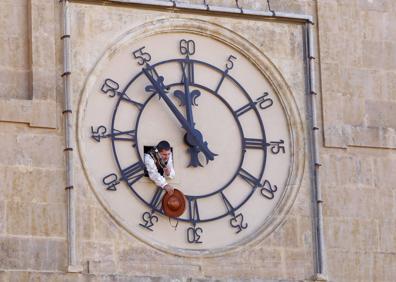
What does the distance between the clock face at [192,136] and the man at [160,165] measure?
0.09m

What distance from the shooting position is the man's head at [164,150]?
21500mm

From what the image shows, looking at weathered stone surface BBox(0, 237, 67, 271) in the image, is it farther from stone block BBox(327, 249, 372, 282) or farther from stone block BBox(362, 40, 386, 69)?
stone block BBox(362, 40, 386, 69)

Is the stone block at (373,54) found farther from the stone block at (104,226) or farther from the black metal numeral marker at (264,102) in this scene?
the stone block at (104,226)

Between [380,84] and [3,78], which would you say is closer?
[3,78]

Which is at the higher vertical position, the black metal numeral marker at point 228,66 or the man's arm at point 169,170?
the black metal numeral marker at point 228,66

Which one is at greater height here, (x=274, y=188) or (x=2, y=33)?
(x=2, y=33)

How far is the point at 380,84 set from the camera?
2281 centimetres

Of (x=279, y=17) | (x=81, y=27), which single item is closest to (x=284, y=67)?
(x=279, y=17)

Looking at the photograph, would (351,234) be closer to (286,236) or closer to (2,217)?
(286,236)

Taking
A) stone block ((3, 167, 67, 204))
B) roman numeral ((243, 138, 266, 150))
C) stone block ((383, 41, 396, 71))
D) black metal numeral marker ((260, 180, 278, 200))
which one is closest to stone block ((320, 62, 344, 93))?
stone block ((383, 41, 396, 71))

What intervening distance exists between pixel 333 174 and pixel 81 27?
295cm

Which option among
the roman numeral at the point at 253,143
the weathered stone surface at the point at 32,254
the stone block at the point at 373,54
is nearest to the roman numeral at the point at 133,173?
the weathered stone surface at the point at 32,254

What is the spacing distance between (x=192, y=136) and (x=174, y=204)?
71 centimetres

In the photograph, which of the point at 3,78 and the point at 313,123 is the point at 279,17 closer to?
the point at 313,123
